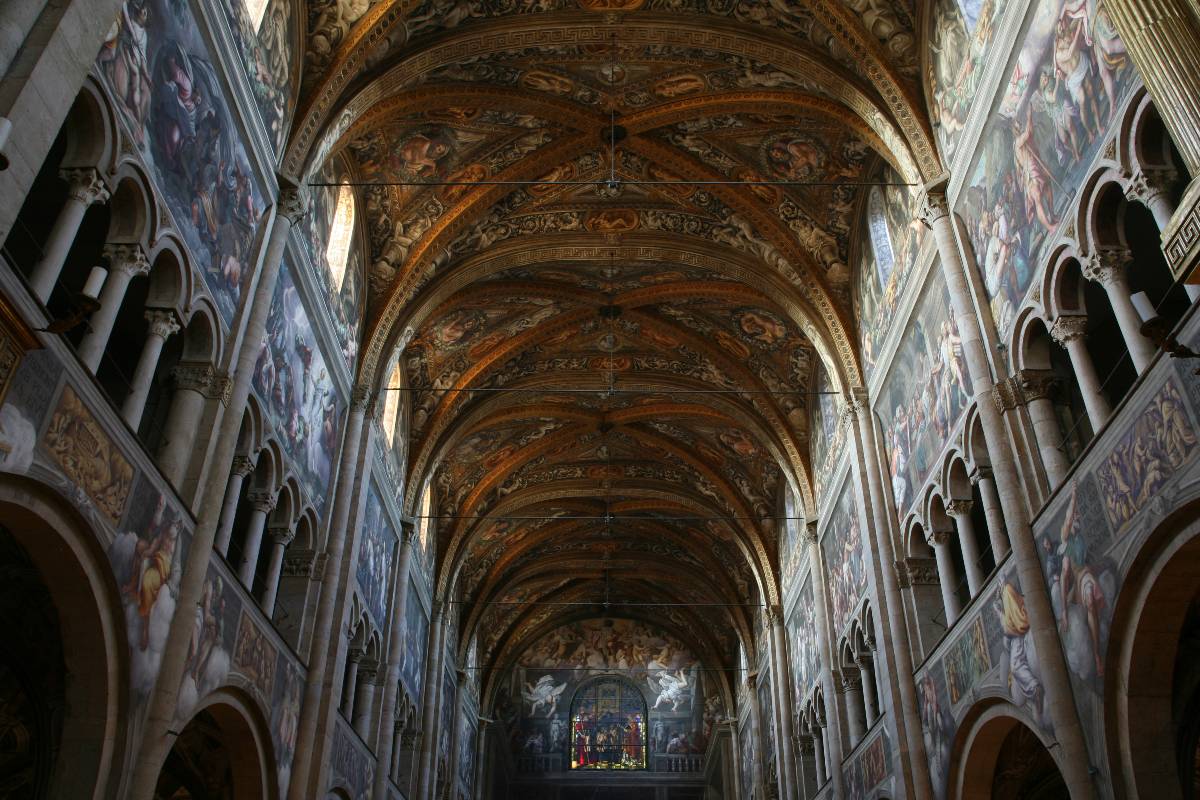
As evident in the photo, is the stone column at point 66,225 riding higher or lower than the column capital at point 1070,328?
lower

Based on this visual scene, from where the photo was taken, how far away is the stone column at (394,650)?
67.8 ft

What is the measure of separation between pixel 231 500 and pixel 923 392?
397 inches

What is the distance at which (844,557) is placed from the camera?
2138 cm

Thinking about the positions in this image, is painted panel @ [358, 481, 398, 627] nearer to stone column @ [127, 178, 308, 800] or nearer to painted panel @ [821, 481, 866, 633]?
stone column @ [127, 178, 308, 800]

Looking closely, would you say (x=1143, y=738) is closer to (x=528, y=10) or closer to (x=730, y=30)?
(x=730, y=30)

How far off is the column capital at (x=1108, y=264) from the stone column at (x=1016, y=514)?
8.29ft

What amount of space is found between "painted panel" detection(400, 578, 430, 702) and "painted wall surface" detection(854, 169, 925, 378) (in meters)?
12.0

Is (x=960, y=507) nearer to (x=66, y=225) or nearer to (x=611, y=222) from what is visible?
(x=611, y=222)

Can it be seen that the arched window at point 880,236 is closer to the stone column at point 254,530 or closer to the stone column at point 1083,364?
the stone column at point 1083,364

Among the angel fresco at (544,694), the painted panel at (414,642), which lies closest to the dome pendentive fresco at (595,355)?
the painted panel at (414,642)

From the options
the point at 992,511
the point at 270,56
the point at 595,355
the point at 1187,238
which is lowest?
the point at 1187,238

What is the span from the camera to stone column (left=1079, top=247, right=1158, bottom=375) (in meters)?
9.27

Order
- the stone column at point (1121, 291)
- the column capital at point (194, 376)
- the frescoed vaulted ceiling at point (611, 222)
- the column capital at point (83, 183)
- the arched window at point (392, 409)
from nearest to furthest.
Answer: the column capital at point (83, 183), the stone column at point (1121, 291), the column capital at point (194, 376), the frescoed vaulted ceiling at point (611, 222), the arched window at point (392, 409)

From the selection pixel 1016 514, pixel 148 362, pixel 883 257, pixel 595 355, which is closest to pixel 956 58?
pixel 883 257
